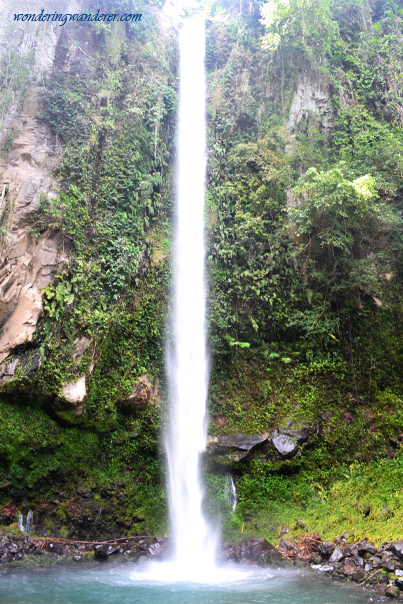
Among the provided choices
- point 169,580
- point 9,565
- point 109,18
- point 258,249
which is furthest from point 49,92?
point 169,580

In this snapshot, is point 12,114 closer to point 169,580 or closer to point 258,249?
point 258,249

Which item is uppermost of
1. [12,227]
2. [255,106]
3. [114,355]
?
[255,106]

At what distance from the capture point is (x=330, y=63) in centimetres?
1238

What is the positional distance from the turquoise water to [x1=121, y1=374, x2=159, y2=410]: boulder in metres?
3.16

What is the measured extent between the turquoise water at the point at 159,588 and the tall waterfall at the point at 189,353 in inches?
41.4

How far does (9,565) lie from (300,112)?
1381 cm

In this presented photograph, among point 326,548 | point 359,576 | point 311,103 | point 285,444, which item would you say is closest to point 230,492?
point 285,444

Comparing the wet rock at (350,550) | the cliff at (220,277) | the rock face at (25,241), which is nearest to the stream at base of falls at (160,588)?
the wet rock at (350,550)

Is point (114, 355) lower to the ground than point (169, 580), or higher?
higher

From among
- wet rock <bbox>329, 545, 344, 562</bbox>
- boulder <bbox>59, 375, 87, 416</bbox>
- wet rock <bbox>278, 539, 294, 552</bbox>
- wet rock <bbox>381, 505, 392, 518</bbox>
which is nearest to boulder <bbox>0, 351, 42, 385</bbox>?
boulder <bbox>59, 375, 87, 416</bbox>

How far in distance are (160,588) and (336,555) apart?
3.02 metres

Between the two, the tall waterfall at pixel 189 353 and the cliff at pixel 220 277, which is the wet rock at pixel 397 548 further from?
the tall waterfall at pixel 189 353

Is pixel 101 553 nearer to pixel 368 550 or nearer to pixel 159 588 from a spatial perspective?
pixel 159 588

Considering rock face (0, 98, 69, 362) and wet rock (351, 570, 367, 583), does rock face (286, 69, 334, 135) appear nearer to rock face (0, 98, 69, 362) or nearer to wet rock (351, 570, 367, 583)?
rock face (0, 98, 69, 362)
